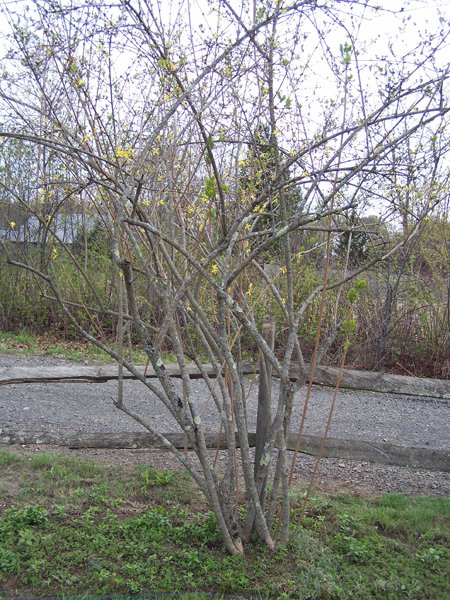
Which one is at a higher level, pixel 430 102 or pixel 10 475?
pixel 430 102

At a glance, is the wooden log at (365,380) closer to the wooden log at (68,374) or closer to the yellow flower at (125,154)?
the wooden log at (68,374)

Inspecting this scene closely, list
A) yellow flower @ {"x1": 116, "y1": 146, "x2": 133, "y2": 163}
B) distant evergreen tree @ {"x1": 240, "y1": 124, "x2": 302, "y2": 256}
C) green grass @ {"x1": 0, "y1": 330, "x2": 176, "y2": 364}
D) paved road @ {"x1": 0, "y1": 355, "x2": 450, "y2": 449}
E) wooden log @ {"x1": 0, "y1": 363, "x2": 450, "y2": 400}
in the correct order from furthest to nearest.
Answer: green grass @ {"x1": 0, "y1": 330, "x2": 176, "y2": 364}
wooden log @ {"x1": 0, "y1": 363, "x2": 450, "y2": 400}
paved road @ {"x1": 0, "y1": 355, "x2": 450, "y2": 449}
yellow flower @ {"x1": 116, "y1": 146, "x2": 133, "y2": 163}
distant evergreen tree @ {"x1": 240, "y1": 124, "x2": 302, "y2": 256}

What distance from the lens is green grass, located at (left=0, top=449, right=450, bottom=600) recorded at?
10.1 ft

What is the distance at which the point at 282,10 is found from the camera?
2.85 metres

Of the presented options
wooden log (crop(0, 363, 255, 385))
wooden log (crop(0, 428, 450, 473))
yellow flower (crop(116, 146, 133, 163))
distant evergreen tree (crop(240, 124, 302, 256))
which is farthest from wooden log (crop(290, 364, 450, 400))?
yellow flower (crop(116, 146, 133, 163))

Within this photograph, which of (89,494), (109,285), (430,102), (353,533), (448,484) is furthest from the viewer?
(109,285)

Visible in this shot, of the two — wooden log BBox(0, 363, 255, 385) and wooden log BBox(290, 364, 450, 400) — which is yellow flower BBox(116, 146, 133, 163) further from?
wooden log BBox(290, 364, 450, 400)

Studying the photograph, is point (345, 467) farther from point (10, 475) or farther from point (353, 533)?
point (10, 475)

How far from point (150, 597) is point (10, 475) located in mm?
1634

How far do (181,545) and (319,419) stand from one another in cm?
342

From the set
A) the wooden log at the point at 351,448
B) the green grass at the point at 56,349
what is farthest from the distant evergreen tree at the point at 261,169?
the green grass at the point at 56,349

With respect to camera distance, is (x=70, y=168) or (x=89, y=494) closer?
(x=70, y=168)

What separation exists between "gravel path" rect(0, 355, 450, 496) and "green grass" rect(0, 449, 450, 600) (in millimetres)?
517

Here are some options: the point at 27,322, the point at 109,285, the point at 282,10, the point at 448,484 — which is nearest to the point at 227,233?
the point at 282,10
